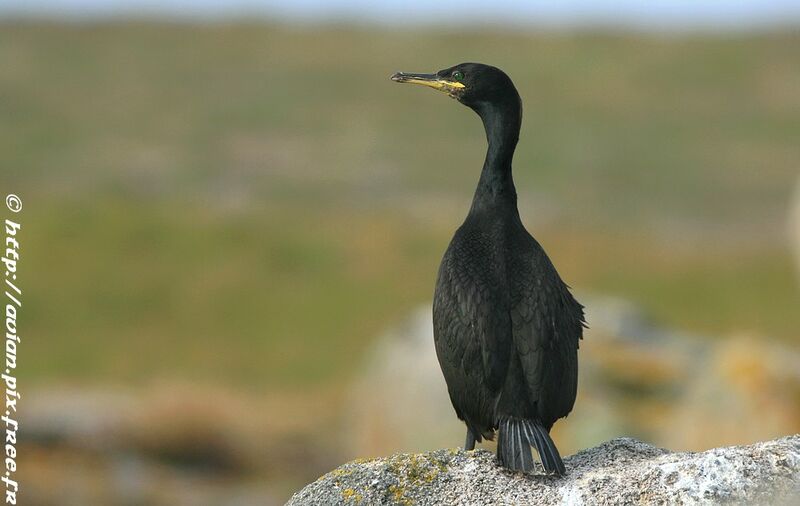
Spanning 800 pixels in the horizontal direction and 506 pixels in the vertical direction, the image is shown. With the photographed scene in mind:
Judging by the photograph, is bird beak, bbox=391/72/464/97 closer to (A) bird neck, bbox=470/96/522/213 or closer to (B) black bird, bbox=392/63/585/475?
(A) bird neck, bbox=470/96/522/213

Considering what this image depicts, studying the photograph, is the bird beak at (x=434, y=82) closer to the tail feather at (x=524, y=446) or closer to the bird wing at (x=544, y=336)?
the bird wing at (x=544, y=336)

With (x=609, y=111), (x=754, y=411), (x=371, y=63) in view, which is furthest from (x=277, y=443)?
(x=371, y=63)

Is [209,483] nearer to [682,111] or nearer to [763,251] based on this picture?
[763,251]

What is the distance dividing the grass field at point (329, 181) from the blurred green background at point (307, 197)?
158mm

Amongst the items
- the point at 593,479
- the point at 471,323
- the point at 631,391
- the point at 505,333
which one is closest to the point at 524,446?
the point at 593,479

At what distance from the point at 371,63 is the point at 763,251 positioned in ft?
184

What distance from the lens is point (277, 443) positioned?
25.7 m

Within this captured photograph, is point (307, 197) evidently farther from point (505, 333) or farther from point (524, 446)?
point (524, 446)

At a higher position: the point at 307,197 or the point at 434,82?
the point at 307,197

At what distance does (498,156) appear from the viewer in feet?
29.7

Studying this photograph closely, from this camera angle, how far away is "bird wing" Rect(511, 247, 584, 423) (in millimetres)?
8086

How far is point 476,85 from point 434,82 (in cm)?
31

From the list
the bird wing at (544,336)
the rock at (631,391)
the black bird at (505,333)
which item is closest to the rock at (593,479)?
the black bird at (505,333)

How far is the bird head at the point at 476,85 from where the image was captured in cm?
916
